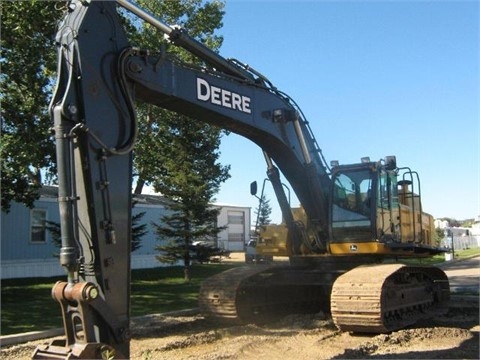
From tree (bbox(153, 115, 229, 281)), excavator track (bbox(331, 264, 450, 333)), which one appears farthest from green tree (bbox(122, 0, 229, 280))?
excavator track (bbox(331, 264, 450, 333))

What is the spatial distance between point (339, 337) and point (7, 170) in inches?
331

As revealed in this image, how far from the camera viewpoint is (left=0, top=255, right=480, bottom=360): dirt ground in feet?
24.6

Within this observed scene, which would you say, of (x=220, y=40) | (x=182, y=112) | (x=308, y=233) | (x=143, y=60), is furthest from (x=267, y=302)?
(x=220, y=40)

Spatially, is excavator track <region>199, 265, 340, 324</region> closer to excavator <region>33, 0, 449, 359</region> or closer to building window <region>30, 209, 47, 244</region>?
excavator <region>33, 0, 449, 359</region>

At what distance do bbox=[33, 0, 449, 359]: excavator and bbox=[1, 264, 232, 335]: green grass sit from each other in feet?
10.1

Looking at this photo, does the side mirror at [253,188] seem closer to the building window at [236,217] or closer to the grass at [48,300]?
the grass at [48,300]

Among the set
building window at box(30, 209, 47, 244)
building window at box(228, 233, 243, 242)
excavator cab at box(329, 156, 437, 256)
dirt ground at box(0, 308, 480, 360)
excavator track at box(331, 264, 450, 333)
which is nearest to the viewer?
dirt ground at box(0, 308, 480, 360)

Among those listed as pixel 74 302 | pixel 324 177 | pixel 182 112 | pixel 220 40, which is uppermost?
pixel 220 40

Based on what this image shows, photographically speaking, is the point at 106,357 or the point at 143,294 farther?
the point at 143,294

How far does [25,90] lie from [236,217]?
3416cm

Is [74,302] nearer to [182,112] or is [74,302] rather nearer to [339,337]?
[182,112]

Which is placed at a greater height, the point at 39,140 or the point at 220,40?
the point at 220,40

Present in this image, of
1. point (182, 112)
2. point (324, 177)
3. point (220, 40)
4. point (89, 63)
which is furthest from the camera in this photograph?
point (220, 40)

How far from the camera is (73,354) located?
495 centimetres
